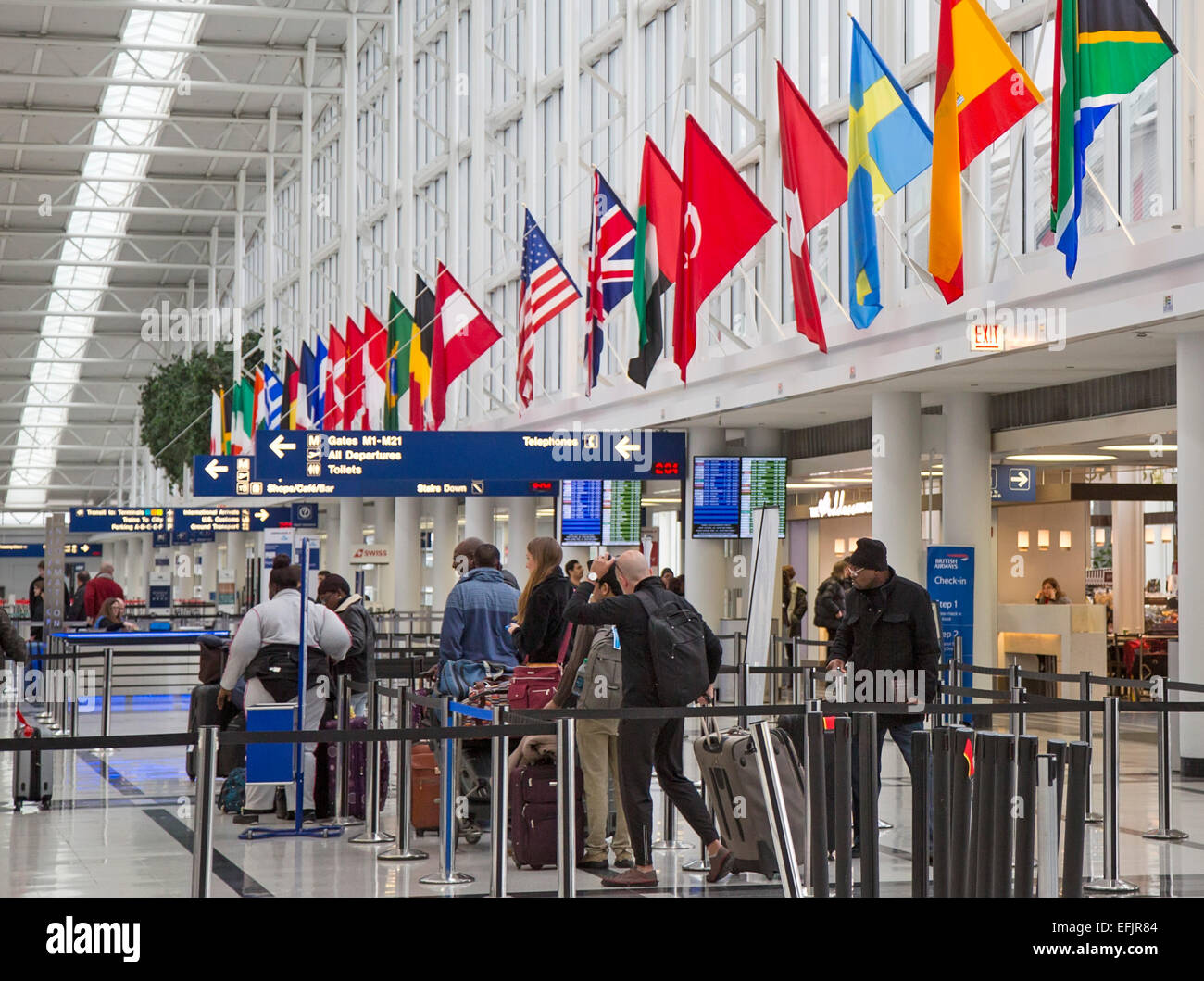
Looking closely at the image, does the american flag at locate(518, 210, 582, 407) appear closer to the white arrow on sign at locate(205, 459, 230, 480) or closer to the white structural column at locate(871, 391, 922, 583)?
the white structural column at locate(871, 391, 922, 583)

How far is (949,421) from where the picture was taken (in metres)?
18.6

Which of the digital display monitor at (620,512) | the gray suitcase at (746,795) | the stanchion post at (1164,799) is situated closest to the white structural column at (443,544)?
the digital display monitor at (620,512)

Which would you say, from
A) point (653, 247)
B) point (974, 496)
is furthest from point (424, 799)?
point (653, 247)

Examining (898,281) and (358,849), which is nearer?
(358,849)

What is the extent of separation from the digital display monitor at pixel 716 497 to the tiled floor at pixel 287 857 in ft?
29.5

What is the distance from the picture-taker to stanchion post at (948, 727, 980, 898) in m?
6.31

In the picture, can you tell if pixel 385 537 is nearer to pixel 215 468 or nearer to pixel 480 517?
pixel 480 517

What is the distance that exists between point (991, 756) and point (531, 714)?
9.07ft

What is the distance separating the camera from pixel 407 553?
3834 centimetres

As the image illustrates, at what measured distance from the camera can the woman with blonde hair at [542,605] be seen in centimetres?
1074

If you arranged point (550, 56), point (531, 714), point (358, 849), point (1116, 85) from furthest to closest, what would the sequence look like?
1. point (550, 56)
2. point (1116, 85)
3. point (358, 849)
4. point (531, 714)
